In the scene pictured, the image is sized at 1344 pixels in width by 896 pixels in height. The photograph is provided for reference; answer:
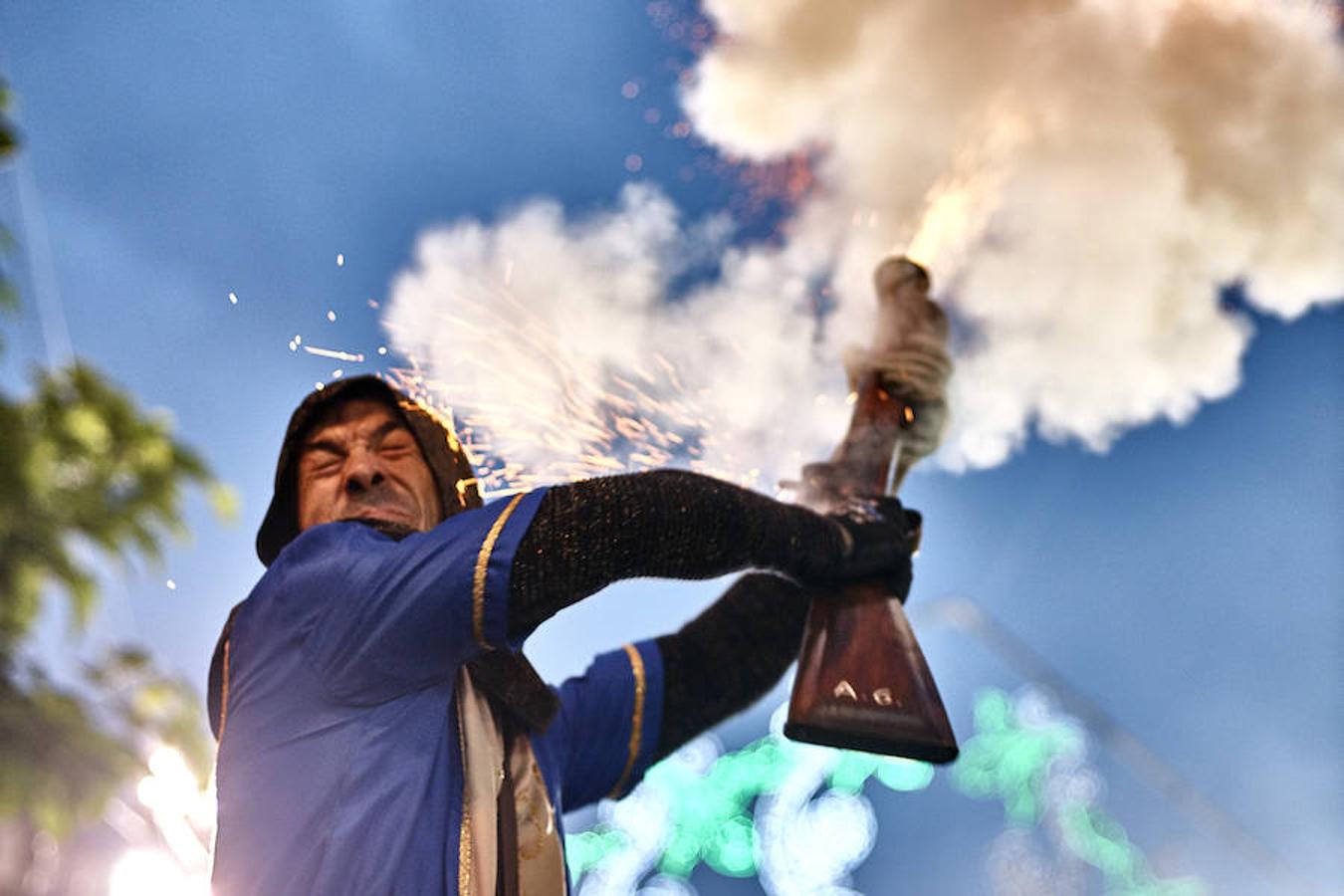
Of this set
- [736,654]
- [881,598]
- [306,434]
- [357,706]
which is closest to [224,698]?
[357,706]

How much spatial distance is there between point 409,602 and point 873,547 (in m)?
1.02

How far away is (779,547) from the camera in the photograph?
2.03 m

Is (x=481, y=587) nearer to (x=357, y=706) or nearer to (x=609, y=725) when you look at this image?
(x=357, y=706)

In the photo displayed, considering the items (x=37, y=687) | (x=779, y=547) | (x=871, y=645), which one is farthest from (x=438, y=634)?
(x=37, y=687)

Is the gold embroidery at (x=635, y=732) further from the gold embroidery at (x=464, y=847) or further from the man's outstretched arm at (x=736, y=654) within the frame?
the gold embroidery at (x=464, y=847)

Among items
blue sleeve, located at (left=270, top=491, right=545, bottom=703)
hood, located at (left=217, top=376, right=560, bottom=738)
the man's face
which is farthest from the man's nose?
blue sleeve, located at (left=270, top=491, right=545, bottom=703)

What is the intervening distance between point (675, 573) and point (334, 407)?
3.35ft

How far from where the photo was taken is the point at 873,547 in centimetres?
226

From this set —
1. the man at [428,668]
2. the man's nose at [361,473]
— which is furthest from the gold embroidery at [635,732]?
the man's nose at [361,473]

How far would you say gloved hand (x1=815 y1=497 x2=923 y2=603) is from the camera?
223 cm

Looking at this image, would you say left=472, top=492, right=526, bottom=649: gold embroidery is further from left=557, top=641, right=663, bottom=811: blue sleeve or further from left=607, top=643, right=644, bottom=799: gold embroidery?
left=607, top=643, right=644, bottom=799: gold embroidery

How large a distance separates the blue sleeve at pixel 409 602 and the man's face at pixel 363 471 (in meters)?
0.37

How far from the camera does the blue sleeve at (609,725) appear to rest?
7.76ft

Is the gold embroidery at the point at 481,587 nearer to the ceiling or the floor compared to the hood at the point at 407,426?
nearer to the floor
